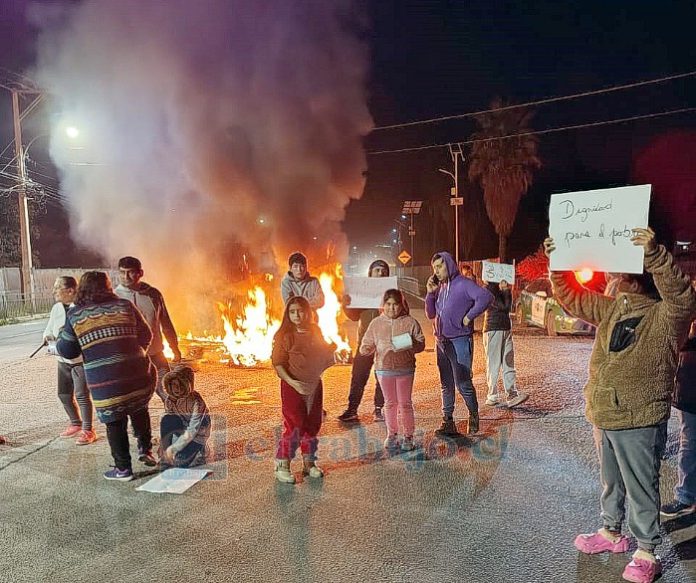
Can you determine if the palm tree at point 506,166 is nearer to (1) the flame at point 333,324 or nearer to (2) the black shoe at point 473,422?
(1) the flame at point 333,324

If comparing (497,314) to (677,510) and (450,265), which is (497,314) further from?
(677,510)

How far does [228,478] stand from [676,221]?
366 cm

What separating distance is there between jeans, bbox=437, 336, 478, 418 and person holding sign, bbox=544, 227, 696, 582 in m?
2.23

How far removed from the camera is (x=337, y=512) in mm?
3773

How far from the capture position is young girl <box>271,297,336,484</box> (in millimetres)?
4348

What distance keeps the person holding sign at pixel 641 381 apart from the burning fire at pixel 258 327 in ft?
21.7

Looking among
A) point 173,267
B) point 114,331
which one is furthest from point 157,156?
point 114,331

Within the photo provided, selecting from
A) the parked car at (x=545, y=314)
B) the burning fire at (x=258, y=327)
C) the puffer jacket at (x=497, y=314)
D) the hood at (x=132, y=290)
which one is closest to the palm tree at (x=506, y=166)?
the parked car at (x=545, y=314)

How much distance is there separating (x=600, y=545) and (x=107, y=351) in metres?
3.66

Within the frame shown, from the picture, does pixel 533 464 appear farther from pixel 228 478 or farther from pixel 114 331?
pixel 114 331

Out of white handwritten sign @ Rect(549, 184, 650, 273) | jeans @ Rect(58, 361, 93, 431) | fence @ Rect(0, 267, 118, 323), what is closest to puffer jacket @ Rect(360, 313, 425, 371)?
white handwritten sign @ Rect(549, 184, 650, 273)

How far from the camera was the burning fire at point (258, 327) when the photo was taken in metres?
9.66

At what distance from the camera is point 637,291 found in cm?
294

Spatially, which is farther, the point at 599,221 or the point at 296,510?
the point at 296,510
